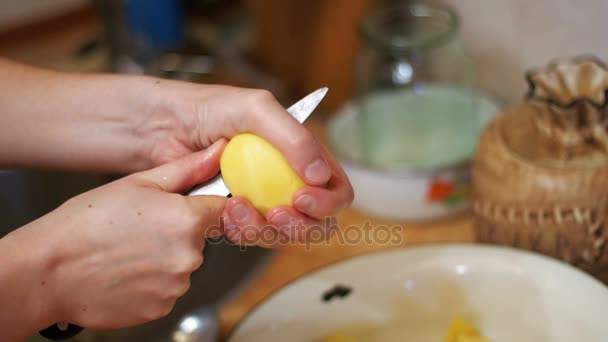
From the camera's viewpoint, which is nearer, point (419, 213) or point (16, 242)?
point (16, 242)

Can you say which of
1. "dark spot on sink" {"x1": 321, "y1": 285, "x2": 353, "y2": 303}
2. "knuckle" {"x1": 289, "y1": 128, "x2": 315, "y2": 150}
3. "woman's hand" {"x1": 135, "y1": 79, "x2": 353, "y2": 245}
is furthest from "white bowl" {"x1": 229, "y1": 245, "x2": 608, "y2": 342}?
"knuckle" {"x1": 289, "y1": 128, "x2": 315, "y2": 150}

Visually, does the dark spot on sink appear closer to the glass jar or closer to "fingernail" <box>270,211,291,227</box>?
"fingernail" <box>270,211,291,227</box>

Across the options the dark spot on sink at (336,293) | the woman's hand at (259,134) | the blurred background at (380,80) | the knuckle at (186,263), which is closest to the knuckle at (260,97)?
the woman's hand at (259,134)

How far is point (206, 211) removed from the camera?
494 mm

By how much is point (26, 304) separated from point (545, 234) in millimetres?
459

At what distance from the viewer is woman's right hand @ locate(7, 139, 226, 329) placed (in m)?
0.48

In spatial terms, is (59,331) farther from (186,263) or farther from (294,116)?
(294,116)

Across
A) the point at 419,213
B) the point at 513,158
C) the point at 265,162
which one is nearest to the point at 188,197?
the point at 265,162

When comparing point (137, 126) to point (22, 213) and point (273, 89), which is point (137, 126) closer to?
point (22, 213)

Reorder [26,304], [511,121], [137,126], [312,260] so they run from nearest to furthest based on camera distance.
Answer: [26,304]
[137,126]
[511,121]
[312,260]

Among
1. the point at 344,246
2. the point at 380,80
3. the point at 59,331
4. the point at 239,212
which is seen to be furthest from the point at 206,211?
the point at 380,80

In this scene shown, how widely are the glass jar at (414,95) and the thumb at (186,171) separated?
1.32 feet

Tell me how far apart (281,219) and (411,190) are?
0.37 metres

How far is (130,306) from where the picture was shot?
0.50m
